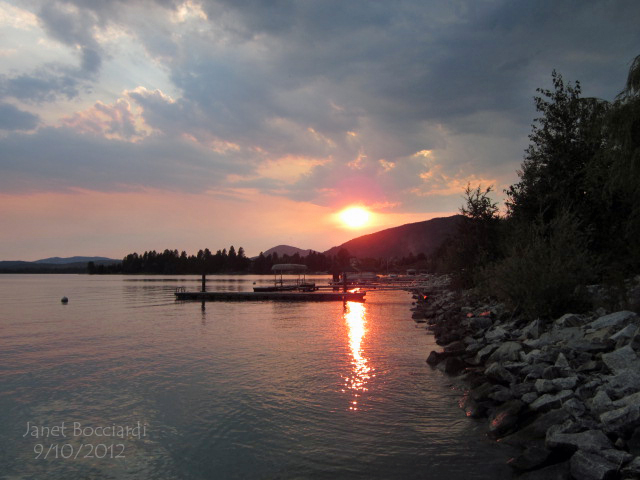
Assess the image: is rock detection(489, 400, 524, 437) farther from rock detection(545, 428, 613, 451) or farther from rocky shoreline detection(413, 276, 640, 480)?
rock detection(545, 428, 613, 451)

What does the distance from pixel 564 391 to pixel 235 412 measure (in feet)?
24.8

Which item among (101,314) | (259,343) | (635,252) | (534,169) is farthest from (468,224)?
(101,314)

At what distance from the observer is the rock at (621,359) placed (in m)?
9.16

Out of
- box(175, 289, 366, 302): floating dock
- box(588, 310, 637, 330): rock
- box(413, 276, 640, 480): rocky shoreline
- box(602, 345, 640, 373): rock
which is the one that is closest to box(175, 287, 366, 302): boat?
box(175, 289, 366, 302): floating dock

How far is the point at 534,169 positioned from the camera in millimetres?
26812

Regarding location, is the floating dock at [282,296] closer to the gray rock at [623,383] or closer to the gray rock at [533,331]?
the gray rock at [533,331]

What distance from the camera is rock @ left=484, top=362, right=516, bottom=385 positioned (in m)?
11.2

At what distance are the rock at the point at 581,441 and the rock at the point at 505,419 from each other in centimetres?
141

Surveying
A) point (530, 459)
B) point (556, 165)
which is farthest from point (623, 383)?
point (556, 165)

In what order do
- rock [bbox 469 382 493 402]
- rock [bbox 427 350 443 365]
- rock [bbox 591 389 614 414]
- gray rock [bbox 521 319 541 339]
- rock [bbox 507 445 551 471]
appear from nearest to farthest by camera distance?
rock [bbox 507 445 551 471] → rock [bbox 591 389 614 414] → rock [bbox 469 382 493 402] → gray rock [bbox 521 319 541 339] → rock [bbox 427 350 443 365]

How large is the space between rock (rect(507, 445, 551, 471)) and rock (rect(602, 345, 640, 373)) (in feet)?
9.91

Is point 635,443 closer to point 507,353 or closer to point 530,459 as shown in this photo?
point 530,459

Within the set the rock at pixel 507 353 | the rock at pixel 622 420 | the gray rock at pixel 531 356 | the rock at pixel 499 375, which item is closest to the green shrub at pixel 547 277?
the rock at pixel 507 353

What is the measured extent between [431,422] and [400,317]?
2407cm
